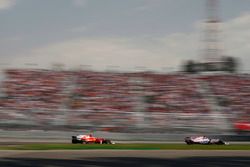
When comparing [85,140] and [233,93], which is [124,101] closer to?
[233,93]

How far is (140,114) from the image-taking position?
115ft

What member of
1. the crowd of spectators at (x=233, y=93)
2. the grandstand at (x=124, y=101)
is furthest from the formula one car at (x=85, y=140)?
the crowd of spectators at (x=233, y=93)

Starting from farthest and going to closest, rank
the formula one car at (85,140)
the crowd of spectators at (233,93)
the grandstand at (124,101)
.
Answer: the crowd of spectators at (233,93) < the grandstand at (124,101) < the formula one car at (85,140)

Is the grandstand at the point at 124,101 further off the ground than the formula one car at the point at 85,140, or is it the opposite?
the grandstand at the point at 124,101

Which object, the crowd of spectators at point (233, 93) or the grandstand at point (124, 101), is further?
the crowd of spectators at point (233, 93)

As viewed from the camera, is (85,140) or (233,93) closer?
(85,140)

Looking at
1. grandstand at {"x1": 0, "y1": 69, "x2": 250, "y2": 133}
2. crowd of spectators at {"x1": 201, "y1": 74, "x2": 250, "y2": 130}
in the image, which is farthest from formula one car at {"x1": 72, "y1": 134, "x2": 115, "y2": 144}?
crowd of spectators at {"x1": 201, "y1": 74, "x2": 250, "y2": 130}

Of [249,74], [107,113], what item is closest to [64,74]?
[107,113]

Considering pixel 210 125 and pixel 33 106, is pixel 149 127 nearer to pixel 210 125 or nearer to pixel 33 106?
pixel 210 125

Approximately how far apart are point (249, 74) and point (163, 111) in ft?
43.3

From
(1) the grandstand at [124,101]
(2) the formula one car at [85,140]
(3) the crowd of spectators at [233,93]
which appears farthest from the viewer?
(3) the crowd of spectators at [233,93]

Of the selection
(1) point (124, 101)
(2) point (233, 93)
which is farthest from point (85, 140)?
(2) point (233, 93)

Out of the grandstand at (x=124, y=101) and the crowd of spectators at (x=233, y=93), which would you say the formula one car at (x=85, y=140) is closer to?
the grandstand at (x=124, y=101)

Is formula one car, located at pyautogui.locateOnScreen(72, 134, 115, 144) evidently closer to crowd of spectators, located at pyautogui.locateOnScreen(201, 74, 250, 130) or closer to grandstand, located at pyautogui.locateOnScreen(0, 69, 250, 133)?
grandstand, located at pyautogui.locateOnScreen(0, 69, 250, 133)
